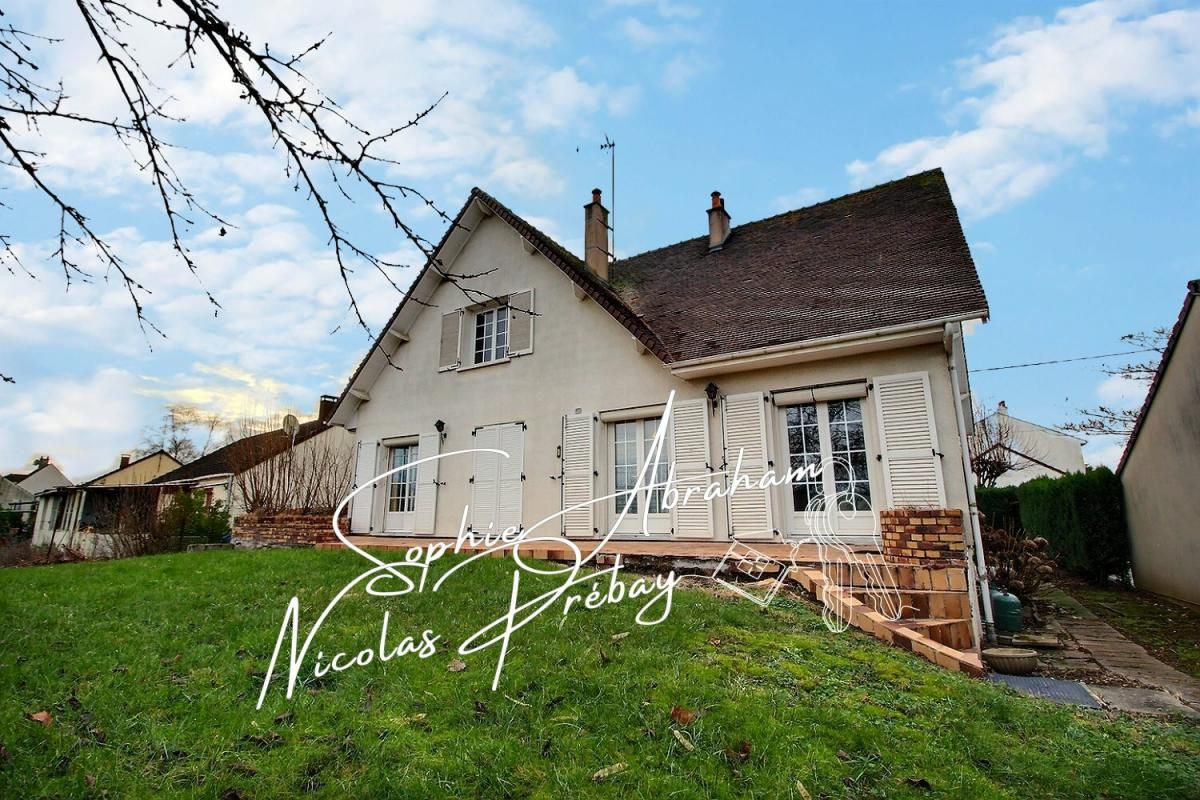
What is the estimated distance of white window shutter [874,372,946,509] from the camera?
267 inches

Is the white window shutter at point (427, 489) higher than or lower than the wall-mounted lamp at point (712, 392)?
lower

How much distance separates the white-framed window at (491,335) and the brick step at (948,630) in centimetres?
763

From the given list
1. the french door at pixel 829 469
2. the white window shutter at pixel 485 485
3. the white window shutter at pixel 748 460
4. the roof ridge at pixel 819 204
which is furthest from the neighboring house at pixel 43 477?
the french door at pixel 829 469

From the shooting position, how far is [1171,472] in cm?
915

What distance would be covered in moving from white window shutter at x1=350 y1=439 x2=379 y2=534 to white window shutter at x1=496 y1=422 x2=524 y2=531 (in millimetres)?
3089

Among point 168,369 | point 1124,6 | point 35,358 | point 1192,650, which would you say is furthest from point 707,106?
point 1192,650

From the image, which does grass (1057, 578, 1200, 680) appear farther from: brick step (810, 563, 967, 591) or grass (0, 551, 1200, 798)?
grass (0, 551, 1200, 798)

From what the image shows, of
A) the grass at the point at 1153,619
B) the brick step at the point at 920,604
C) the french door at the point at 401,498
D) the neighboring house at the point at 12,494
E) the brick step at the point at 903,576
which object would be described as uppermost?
the neighboring house at the point at 12,494

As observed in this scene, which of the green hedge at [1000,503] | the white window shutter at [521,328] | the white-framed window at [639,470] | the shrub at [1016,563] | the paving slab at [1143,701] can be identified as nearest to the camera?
the paving slab at [1143,701]

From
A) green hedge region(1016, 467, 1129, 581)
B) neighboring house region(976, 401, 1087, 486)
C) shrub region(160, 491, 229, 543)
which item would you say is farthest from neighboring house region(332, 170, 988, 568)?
neighboring house region(976, 401, 1087, 486)

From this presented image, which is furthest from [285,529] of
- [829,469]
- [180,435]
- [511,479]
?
[180,435]

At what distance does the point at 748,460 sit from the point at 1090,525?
27.8ft

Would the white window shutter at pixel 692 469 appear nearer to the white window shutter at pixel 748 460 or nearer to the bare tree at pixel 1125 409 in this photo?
the white window shutter at pixel 748 460

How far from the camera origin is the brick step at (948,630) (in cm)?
484
